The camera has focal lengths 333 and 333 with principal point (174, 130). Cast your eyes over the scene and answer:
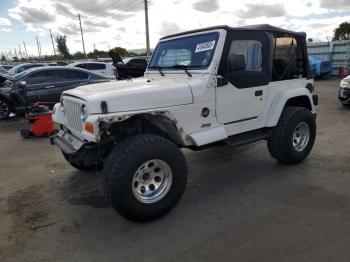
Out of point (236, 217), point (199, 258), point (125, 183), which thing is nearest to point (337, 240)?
point (236, 217)

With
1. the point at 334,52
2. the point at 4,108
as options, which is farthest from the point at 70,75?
the point at 334,52

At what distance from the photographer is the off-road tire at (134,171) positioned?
11.1ft

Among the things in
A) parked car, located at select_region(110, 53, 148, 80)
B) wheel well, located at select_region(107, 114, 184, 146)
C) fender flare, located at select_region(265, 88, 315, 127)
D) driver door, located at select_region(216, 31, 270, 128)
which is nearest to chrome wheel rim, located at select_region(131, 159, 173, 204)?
wheel well, located at select_region(107, 114, 184, 146)

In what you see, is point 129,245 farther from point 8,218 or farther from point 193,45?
point 193,45

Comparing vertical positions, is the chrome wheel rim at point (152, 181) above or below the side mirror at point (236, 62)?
below

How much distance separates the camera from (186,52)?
15.0 feet

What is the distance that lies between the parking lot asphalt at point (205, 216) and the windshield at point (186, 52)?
5.53 ft

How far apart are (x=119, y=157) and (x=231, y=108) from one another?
5.64 ft

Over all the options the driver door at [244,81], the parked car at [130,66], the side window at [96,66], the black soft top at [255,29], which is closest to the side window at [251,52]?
the driver door at [244,81]

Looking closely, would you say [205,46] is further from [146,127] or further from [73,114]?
[73,114]

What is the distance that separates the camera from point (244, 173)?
16.5ft

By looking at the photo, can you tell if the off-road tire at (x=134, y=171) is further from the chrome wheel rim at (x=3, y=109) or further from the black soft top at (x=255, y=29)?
the chrome wheel rim at (x=3, y=109)

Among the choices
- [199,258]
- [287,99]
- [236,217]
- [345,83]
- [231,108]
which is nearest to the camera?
[199,258]

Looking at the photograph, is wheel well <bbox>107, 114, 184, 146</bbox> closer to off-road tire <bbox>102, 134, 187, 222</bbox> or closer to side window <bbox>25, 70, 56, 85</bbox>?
off-road tire <bbox>102, 134, 187, 222</bbox>
